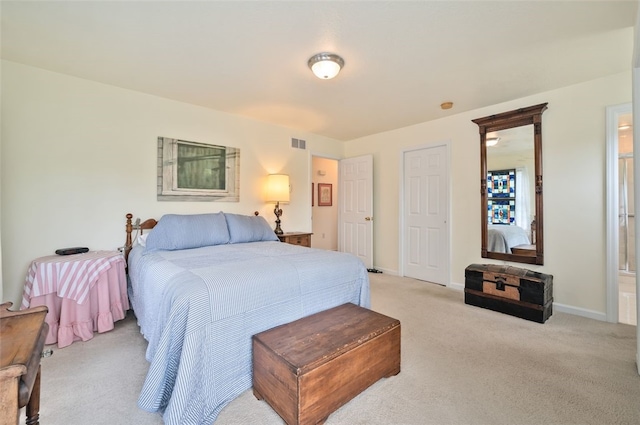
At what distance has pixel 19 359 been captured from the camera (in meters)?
0.74

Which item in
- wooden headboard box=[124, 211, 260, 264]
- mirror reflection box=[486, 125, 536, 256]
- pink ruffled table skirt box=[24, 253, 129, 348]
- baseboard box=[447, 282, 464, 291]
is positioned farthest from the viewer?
baseboard box=[447, 282, 464, 291]

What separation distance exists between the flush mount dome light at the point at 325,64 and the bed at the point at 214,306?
160cm

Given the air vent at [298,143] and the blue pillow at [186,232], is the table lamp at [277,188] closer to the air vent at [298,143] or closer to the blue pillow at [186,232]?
the air vent at [298,143]

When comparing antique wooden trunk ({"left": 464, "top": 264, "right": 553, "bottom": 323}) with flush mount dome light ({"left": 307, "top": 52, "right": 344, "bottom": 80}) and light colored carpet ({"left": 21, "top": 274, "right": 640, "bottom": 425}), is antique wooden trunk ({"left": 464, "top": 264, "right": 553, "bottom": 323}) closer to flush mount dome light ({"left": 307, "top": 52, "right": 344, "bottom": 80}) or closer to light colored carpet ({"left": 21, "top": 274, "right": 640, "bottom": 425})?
light colored carpet ({"left": 21, "top": 274, "right": 640, "bottom": 425})

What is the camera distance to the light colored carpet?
1466mm

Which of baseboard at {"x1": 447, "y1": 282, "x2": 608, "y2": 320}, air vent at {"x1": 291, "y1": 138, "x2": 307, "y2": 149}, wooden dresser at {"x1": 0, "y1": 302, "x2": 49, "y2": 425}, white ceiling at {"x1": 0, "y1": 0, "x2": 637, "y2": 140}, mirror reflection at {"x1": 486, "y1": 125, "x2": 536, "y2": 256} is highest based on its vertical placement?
white ceiling at {"x1": 0, "y1": 0, "x2": 637, "y2": 140}

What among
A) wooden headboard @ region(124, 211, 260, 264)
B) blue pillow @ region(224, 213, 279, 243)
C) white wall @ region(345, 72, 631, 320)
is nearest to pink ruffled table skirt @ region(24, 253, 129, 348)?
wooden headboard @ region(124, 211, 260, 264)

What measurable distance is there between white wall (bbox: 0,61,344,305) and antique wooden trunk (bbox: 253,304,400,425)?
7.94 feet

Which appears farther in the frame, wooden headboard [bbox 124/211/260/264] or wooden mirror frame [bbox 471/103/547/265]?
wooden mirror frame [bbox 471/103/547/265]

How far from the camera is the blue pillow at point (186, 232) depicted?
262cm

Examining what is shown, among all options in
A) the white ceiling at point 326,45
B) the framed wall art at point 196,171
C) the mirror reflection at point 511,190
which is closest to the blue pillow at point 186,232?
the framed wall art at point 196,171

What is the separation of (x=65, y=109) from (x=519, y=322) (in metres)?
4.95

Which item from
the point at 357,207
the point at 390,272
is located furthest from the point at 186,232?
the point at 390,272

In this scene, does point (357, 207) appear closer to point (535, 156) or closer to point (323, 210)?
point (323, 210)
